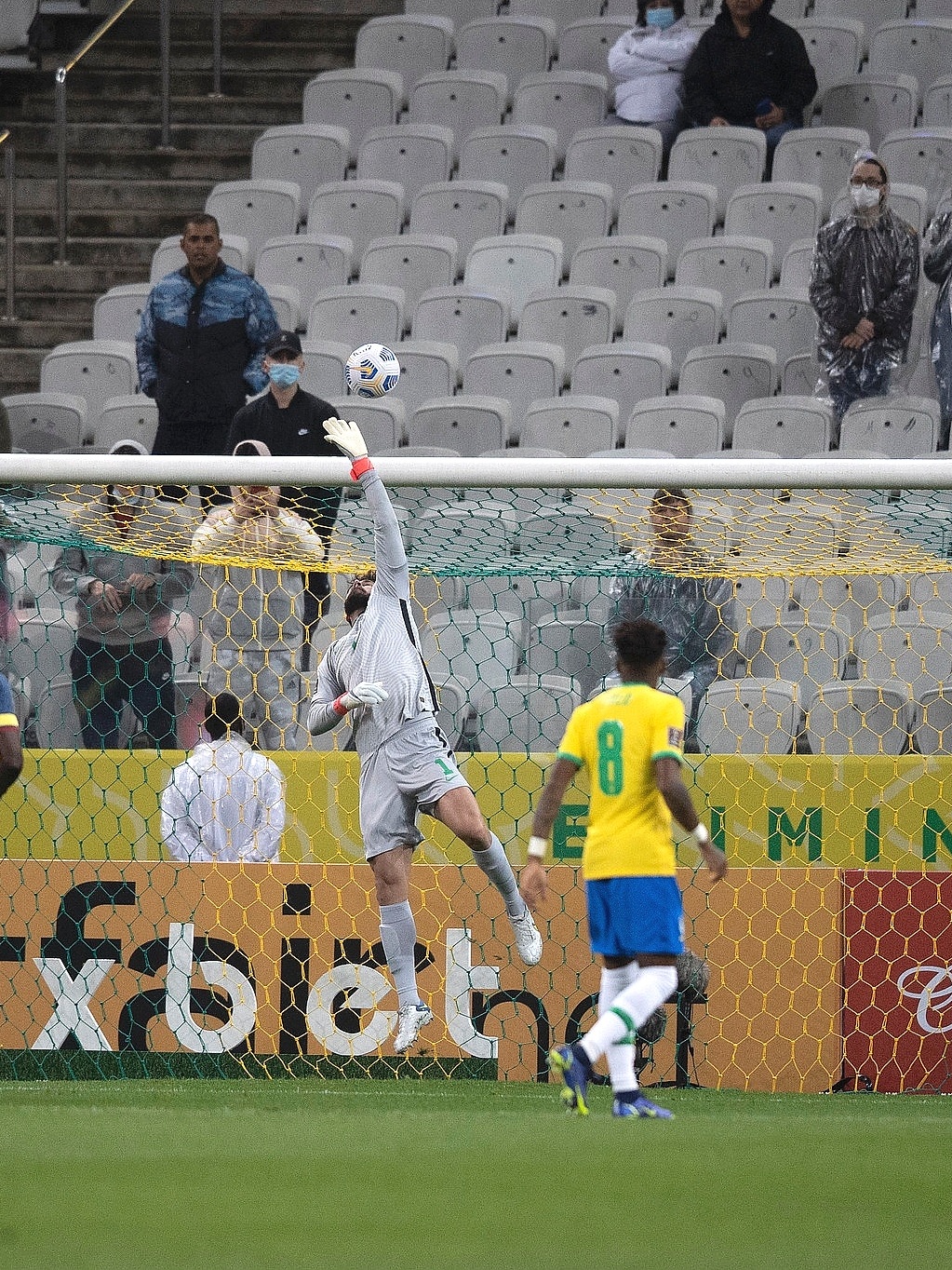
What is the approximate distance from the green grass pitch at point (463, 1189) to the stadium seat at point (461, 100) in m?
9.46

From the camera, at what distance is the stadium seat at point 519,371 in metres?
11.1

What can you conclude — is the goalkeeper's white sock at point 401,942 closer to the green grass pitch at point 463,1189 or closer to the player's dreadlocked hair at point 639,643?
the green grass pitch at point 463,1189

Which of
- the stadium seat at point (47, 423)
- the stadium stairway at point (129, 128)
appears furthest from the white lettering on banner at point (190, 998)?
the stadium stairway at point (129, 128)

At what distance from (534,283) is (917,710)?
16.1 feet

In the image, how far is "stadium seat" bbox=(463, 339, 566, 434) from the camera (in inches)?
436

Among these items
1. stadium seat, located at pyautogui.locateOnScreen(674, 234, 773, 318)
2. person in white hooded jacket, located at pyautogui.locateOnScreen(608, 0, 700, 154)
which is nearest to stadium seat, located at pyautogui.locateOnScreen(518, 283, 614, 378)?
stadium seat, located at pyautogui.locateOnScreen(674, 234, 773, 318)

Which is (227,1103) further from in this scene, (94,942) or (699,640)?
(699,640)

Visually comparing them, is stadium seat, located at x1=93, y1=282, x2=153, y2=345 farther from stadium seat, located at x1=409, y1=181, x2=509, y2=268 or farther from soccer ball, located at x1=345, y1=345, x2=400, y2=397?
soccer ball, located at x1=345, y1=345, x2=400, y2=397

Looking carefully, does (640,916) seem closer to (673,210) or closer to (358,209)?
(673,210)

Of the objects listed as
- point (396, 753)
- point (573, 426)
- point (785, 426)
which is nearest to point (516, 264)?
point (573, 426)

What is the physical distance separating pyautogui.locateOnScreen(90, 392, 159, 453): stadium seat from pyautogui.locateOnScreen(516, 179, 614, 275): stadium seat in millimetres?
2894

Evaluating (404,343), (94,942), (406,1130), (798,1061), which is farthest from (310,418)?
(406,1130)

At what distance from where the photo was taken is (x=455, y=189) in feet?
40.9

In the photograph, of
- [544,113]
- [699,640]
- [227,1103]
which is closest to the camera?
[227,1103]
